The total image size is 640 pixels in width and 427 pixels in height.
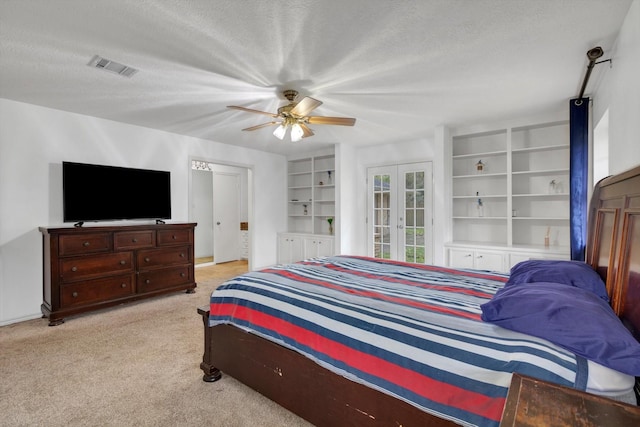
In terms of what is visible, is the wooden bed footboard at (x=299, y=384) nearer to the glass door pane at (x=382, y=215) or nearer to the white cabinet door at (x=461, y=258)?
the white cabinet door at (x=461, y=258)

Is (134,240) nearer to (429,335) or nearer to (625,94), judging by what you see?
(429,335)

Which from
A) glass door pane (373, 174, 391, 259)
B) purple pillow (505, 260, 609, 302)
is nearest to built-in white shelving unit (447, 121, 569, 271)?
glass door pane (373, 174, 391, 259)

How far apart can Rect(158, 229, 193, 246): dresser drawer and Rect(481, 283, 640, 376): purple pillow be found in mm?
4056

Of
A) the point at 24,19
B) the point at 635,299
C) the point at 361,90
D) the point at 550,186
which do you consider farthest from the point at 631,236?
the point at 24,19

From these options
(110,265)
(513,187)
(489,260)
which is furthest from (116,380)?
(513,187)

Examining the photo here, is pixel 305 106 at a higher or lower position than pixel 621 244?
higher

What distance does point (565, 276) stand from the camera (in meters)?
1.62

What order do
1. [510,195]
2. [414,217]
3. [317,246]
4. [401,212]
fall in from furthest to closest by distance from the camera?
1. [317,246]
2. [401,212]
3. [414,217]
4. [510,195]

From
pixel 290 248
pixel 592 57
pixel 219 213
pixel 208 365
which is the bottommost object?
pixel 208 365

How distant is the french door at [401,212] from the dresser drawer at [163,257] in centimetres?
314

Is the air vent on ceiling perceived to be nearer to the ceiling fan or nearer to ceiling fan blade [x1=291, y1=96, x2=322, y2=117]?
the ceiling fan

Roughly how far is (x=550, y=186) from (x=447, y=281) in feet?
9.35

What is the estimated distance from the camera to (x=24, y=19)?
195cm

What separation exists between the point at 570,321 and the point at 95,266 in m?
4.32
